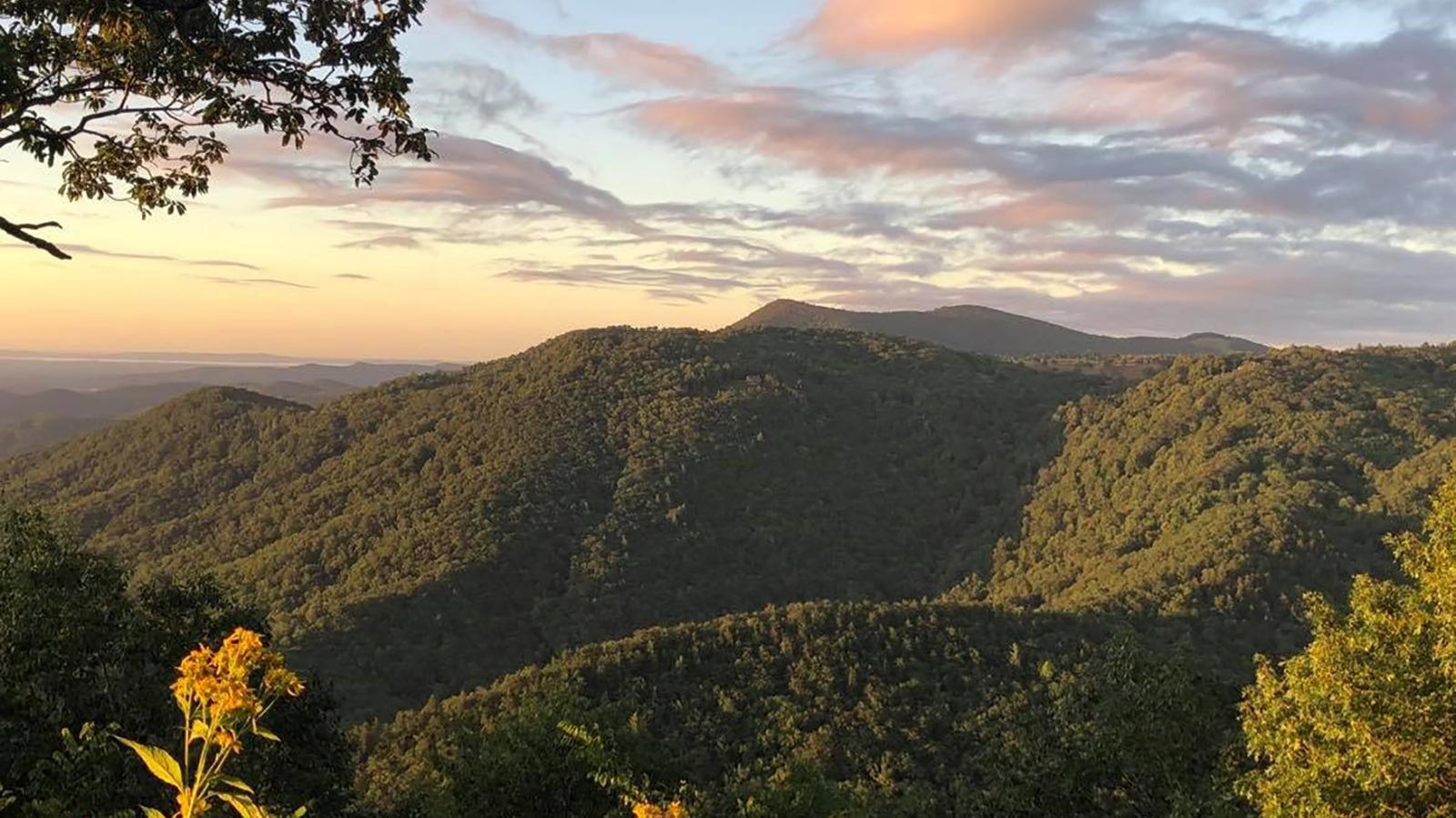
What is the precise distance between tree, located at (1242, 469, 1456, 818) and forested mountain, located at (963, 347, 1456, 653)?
3490 inches

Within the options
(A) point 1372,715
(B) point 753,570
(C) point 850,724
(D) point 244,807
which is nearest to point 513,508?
(B) point 753,570

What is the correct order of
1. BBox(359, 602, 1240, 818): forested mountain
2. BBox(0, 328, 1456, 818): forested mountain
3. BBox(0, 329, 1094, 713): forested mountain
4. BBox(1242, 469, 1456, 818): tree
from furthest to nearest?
BBox(0, 329, 1094, 713): forested mountain, BBox(0, 328, 1456, 818): forested mountain, BBox(359, 602, 1240, 818): forested mountain, BBox(1242, 469, 1456, 818): tree

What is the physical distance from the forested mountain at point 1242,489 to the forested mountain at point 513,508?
55.3 ft

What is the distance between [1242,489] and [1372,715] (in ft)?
491

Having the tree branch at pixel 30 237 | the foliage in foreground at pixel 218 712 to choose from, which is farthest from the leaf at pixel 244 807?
the tree branch at pixel 30 237

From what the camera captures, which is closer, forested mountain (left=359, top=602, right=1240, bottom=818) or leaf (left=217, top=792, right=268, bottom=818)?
leaf (left=217, top=792, right=268, bottom=818)

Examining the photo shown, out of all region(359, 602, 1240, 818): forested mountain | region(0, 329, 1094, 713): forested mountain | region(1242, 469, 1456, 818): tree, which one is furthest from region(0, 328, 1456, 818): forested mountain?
Answer: region(0, 329, 1094, 713): forested mountain

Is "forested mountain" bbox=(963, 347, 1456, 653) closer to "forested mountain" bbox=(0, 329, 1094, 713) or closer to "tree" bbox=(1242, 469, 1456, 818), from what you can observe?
"forested mountain" bbox=(0, 329, 1094, 713)

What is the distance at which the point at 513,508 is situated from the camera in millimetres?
135125

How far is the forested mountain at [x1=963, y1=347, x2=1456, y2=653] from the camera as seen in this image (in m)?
105

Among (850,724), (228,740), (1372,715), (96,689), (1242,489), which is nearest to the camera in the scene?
(228,740)

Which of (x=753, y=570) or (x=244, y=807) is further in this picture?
(x=753, y=570)

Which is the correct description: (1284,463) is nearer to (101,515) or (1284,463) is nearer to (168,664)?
(168,664)

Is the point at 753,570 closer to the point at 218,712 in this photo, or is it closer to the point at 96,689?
the point at 96,689
